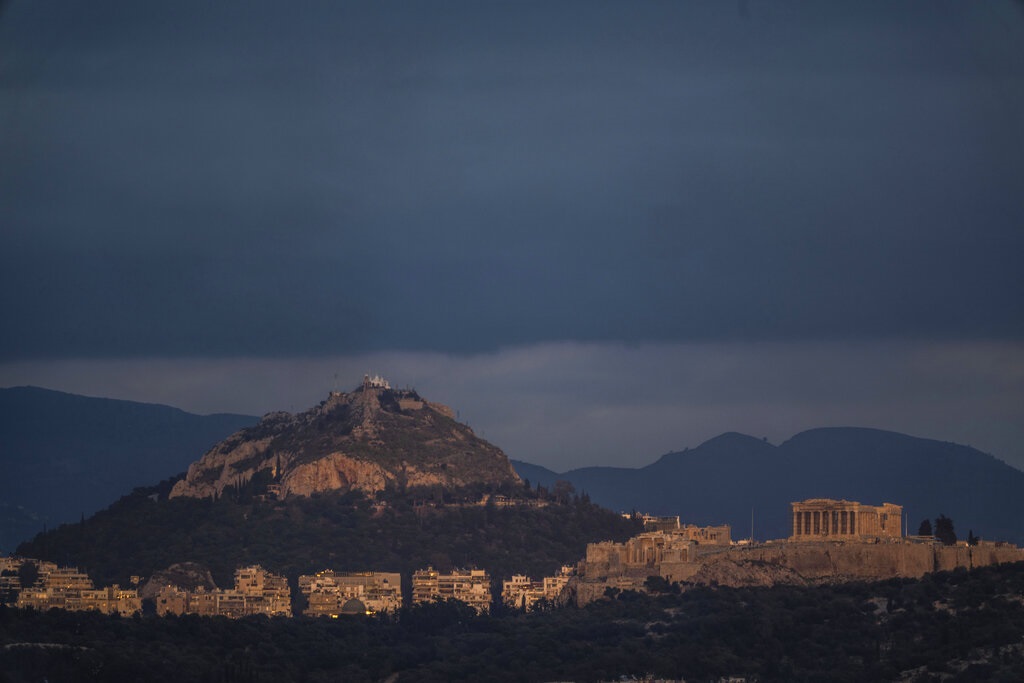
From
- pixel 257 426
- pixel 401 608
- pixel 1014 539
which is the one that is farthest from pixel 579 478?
pixel 401 608

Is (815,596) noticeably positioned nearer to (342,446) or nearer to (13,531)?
(342,446)

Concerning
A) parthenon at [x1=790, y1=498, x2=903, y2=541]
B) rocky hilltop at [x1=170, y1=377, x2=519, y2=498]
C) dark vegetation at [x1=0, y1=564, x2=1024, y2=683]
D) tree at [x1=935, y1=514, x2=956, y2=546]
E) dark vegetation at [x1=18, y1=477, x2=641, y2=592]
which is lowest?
dark vegetation at [x1=0, y1=564, x2=1024, y2=683]

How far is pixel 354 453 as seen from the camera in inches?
5782

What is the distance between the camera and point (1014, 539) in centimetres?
13075

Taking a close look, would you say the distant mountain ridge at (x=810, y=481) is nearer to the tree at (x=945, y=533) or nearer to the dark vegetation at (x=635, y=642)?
the tree at (x=945, y=533)

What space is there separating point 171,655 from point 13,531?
239ft

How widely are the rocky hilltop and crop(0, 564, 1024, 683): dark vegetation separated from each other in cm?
4777

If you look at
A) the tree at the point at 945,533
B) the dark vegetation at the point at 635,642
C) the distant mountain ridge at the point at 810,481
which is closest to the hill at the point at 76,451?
the distant mountain ridge at the point at 810,481

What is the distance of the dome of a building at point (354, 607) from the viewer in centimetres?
11031

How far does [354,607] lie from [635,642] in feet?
92.7

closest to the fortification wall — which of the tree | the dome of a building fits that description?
the tree

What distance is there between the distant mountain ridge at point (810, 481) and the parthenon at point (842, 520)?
26.5m

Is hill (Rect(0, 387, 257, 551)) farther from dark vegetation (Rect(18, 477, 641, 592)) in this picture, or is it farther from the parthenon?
the parthenon

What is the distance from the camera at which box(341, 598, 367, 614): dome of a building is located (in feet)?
362
